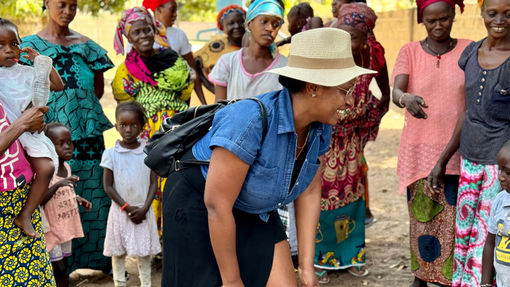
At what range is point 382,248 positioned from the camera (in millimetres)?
6090

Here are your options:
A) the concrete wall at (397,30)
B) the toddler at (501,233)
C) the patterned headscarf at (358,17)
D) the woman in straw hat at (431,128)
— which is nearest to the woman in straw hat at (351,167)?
the patterned headscarf at (358,17)

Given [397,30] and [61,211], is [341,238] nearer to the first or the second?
[61,211]

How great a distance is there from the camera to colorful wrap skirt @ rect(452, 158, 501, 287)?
3.98m

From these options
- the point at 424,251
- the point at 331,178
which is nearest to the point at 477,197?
the point at 424,251

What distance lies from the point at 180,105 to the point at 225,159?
9.56 feet

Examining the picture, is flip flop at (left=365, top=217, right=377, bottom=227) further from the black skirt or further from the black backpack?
the black backpack

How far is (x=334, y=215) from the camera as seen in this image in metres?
5.25

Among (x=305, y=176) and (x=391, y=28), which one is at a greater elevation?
(x=305, y=176)

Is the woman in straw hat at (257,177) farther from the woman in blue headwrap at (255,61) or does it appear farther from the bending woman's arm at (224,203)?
the woman in blue headwrap at (255,61)

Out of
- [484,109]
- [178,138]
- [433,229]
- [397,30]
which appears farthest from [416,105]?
[397,30]

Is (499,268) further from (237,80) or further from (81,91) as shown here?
(81,91)

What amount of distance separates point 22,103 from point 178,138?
4.01ft

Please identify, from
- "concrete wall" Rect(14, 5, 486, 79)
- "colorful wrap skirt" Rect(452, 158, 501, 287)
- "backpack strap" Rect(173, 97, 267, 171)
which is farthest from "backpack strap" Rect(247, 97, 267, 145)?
"concrete wall" Rect(14, 5, 486, 79)

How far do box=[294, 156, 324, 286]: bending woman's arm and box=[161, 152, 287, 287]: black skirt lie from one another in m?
0.17
